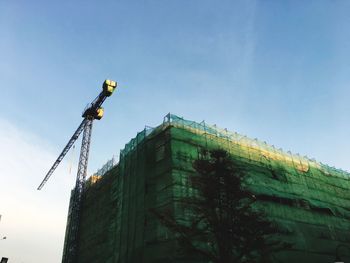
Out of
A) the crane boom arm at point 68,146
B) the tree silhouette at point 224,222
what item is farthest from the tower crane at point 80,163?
the tree silhouette at point 224,222

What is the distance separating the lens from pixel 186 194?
2752 cm

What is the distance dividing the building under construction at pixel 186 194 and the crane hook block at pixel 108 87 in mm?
15013

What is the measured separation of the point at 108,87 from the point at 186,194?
92.6 ft

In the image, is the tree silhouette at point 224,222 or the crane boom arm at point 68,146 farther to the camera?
the crane boom arm at point 68,146

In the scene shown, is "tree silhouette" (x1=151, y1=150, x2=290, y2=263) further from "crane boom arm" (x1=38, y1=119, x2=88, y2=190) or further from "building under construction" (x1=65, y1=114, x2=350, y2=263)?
"crane boom arm" (x1=38, y1=119, x2=88, y2=190)

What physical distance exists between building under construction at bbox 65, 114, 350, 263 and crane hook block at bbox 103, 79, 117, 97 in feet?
49.3

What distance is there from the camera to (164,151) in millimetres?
30203

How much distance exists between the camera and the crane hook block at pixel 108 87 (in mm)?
50969

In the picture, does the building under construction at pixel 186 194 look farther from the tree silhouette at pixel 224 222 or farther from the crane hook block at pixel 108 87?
the crane hook block at pixel 108 87

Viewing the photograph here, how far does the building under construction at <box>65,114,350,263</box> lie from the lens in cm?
2833

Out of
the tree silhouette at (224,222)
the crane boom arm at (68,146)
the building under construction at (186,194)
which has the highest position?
the crane boom arm at (68,146)

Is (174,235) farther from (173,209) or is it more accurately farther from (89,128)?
(89,128)

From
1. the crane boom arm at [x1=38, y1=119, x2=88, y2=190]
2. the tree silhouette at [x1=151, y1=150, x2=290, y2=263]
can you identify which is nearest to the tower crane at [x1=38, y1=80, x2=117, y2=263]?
the crane boom arm at [x1=38, y1=119, x2=88, y2=190]

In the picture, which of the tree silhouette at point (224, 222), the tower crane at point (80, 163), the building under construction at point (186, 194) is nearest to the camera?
the tree silhouette at point (224, 222)
